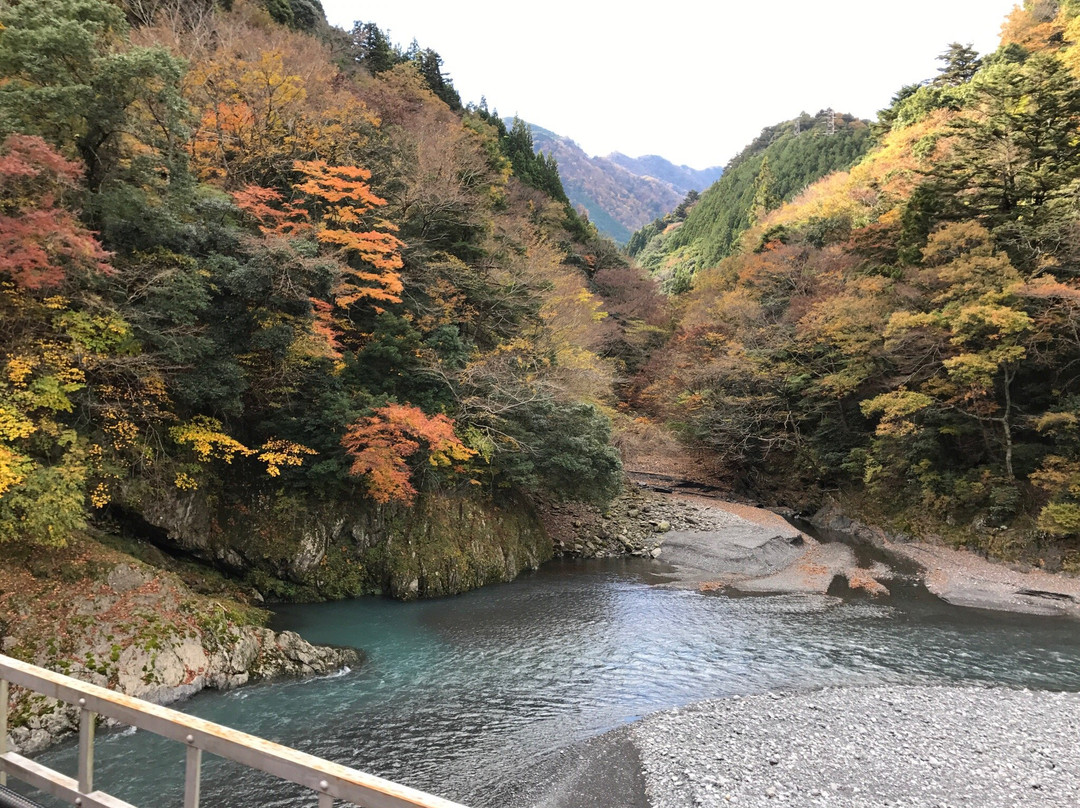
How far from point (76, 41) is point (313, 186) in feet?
20.4

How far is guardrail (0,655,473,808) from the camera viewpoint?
8.74ft

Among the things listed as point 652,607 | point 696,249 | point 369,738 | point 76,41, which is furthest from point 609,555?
point 696,249

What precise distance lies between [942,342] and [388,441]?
19.3 meters

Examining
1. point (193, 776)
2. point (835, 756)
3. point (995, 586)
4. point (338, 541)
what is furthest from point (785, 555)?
point (193, 776)

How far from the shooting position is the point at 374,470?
14633mm

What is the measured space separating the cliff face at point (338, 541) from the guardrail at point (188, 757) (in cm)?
1010

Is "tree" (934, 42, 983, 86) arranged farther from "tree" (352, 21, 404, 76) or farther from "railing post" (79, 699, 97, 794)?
"railing post" (79, 699, 97, 794)

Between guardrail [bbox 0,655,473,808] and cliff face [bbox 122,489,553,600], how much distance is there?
10099 mm

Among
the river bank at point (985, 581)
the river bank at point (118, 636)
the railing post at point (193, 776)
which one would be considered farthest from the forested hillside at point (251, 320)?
the river bank at point (985, 581)

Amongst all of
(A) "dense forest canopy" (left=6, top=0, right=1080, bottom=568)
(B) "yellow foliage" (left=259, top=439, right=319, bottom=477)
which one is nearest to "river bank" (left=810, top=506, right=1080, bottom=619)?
(A) "dense forest canopy" (left=6, top=0, right=1080, bottom=568)

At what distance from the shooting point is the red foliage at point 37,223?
888 cm

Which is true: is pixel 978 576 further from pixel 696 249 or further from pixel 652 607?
pixel 696 249

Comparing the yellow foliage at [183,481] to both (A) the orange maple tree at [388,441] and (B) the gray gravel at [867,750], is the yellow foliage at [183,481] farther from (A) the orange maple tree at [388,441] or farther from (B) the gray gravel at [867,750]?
(B) the gray gravel at [867,750]

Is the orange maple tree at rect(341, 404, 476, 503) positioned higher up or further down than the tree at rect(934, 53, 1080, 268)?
further down
